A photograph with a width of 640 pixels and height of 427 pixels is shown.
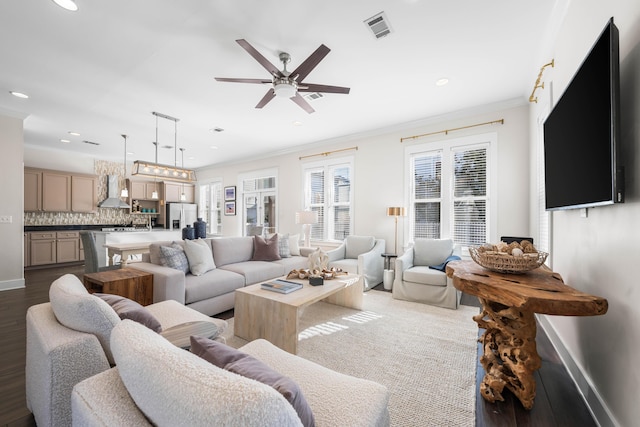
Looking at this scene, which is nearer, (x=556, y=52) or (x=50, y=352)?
(x=50, y=352)

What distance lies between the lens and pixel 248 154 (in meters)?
7.08

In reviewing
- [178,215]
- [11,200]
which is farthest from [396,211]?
[178,215]

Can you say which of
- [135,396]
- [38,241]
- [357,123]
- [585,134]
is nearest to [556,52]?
[585,134]

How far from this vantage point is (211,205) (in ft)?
28.4

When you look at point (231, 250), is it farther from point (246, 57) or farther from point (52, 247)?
point (52, 247)

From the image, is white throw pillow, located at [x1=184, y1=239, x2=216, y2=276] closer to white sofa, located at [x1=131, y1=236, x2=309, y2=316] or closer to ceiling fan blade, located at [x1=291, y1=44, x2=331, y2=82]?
white sofa, located at [x1=131, y1=236, x2=309, y2=316]

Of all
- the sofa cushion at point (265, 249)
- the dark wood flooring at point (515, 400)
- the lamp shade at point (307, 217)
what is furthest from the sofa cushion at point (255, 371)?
the lamp shade at point (307, 217)

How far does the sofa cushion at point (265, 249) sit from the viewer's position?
4.30 metres

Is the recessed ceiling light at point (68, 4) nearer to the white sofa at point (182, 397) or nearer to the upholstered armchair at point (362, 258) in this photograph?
the white sofa at point (182, 397)

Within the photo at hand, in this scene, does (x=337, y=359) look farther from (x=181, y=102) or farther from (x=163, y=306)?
(x=181, y=102)

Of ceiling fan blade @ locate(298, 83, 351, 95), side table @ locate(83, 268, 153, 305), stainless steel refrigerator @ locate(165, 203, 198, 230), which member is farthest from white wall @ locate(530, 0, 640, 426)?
stainless steel refrigerator @ locate(165, 203, 198, 230)

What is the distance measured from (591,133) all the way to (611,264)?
27.5 inches

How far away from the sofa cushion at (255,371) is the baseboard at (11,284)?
5.43m

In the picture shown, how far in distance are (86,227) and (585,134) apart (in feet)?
30.2
